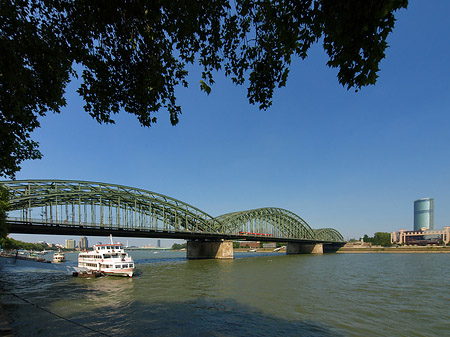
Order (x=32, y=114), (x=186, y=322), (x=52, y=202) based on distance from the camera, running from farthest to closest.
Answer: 1. (x=52, y=202)
2. (x=186, y=322)
3. (x=32, y=114)

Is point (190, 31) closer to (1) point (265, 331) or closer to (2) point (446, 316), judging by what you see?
(1) point (265, 331)

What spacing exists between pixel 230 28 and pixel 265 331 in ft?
48.2

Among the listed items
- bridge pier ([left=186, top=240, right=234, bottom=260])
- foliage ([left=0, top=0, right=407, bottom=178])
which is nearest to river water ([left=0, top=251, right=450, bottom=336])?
foliage ([left=0, top=0, right=407, bottom=178])

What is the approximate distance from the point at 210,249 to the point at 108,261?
1963 inches

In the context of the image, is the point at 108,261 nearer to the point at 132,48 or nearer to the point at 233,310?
the point at 233,310

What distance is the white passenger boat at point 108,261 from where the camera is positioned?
38.9 meters

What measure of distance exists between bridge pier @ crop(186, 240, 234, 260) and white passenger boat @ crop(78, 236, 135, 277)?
4335cm

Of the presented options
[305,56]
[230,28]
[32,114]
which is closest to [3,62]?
[32,114]

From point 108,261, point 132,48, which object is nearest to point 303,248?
point 108,261

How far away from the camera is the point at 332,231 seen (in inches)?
6688

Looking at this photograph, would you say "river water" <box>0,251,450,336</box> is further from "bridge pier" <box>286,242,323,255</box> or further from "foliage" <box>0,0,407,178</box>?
"bridge pier" <box>286,242,323,255</box>

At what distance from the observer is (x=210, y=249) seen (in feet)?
286

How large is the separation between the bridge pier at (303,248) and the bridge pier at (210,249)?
56.5 m

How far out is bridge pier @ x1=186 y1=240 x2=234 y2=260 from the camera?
276ft
